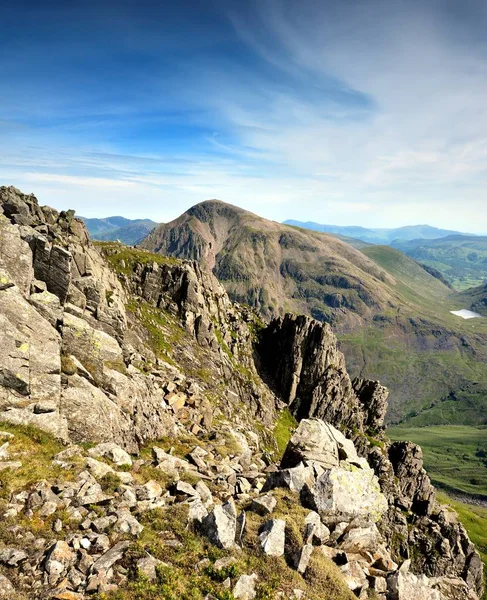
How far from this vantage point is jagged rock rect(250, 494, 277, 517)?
68.5ft

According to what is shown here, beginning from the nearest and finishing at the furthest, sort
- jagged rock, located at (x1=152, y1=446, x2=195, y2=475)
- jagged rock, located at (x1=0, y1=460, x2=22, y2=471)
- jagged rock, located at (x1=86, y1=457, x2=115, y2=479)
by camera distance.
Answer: jagged rock, located at (x1=0, y1=460, x2=22, y2=471) → jagged rock, located at (x1=86, y1=457, x2=115, y2=479) → jagged rock, located at (x1=152, y1=446, x2=195, y2=475)

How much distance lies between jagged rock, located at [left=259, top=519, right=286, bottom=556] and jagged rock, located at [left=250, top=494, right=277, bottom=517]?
2.04 m

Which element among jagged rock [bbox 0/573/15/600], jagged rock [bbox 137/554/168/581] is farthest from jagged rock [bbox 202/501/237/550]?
jagged rock [bbox 0/573/15/600]

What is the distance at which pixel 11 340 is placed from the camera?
25.5m

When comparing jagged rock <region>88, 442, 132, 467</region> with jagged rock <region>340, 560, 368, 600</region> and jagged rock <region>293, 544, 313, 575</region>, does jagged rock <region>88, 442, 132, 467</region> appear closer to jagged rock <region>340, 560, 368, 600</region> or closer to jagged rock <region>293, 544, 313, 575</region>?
jagged rock <region>293, 544, 313, 575</region>

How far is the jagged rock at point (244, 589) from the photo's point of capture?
1481 centimetres

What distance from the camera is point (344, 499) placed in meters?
21.8

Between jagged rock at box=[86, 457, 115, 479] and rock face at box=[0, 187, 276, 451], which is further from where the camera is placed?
rock face at box=[0, 187, 276, 451]

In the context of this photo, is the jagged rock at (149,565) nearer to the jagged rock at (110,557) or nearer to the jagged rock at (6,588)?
the jagged rock at (110,557)

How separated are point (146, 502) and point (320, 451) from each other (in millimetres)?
14324

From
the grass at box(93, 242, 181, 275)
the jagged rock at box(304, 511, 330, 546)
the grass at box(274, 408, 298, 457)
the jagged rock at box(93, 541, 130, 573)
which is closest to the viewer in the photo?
the jagged rock at box(93, 541, 130, 573)

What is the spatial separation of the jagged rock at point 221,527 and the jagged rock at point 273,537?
5.02 feet

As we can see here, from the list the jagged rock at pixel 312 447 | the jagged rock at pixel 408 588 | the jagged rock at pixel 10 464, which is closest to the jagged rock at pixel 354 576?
the jagged rock at pixel 408 588

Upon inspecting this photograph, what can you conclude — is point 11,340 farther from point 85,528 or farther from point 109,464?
point 85,528
